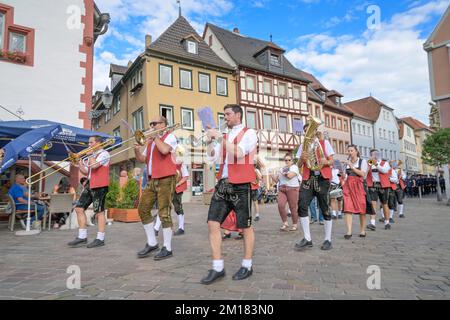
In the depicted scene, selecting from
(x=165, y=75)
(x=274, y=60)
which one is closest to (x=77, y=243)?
(x=165, y=75)

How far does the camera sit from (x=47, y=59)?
457 inches

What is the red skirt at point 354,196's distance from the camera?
20.8 ft

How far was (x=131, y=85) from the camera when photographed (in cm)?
2461

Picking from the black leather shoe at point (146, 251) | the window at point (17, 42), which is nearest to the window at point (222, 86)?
the window at point (17, 42)

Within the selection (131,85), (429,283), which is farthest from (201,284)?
(131,85)

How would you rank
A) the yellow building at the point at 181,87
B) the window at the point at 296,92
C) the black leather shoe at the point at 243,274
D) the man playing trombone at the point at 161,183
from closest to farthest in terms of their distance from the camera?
1. the black leather shoe at the point at 243,274
2. the man playing trombone at the point at 161,183
3. the yellow building at the point at 181,87
4. the window at the point at 296,92

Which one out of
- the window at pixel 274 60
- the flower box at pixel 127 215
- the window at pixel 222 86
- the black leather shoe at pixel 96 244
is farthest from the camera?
the window at pixel 274 60

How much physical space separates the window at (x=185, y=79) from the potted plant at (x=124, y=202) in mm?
13671

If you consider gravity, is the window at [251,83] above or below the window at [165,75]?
above

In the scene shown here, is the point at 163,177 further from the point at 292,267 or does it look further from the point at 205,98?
the point at 205,98

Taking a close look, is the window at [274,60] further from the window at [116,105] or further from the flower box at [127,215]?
the flower box at [127,215]

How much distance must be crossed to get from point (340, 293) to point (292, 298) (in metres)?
0.50

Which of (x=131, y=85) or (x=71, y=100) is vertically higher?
(x=131, y=85)

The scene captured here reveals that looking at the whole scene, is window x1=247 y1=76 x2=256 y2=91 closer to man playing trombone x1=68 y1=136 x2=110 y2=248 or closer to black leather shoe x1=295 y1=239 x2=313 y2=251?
man playing trombone x1=68 y1=136 x2=110 y2=248
